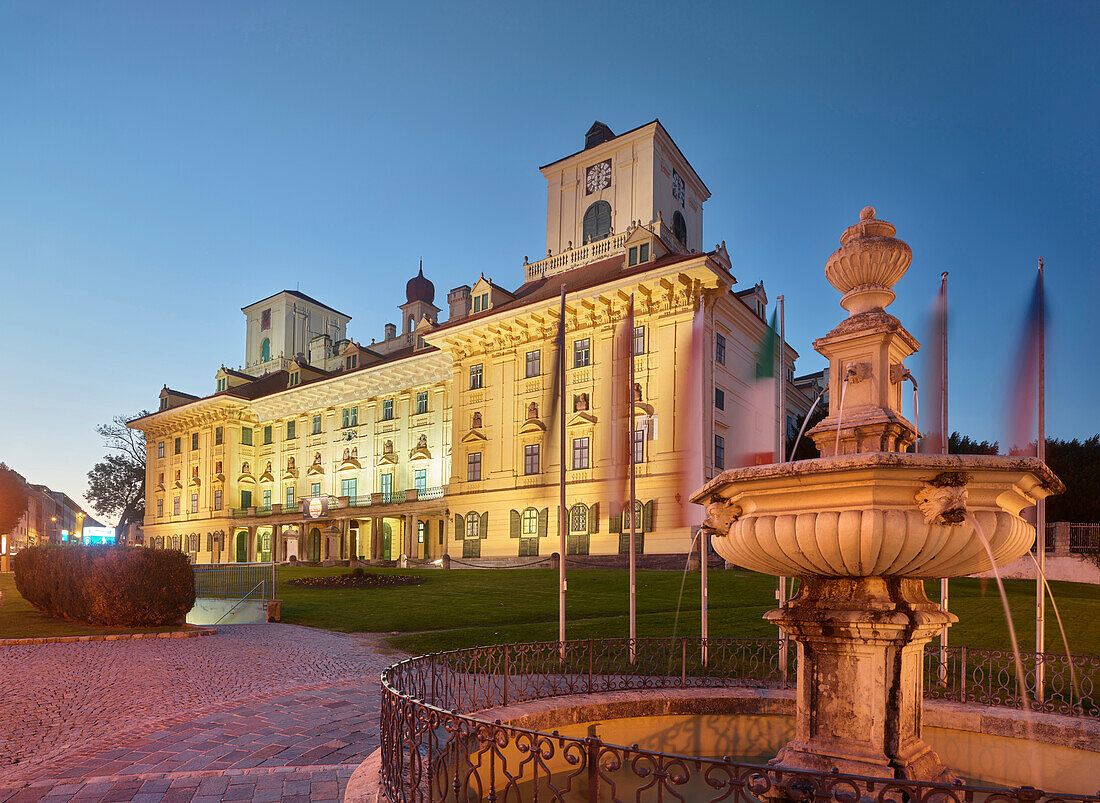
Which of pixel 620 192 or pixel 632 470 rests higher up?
pixel 620 192

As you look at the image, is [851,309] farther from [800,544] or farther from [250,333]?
[250,333]

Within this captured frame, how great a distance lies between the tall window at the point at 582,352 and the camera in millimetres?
35500

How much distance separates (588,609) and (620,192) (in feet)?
97.8

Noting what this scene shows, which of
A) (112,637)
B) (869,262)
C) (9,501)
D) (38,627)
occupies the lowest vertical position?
(9,501)

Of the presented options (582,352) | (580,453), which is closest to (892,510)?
(580,453)

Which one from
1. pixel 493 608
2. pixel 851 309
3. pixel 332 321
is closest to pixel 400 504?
pixel 493 608

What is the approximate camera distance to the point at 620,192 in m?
41.8

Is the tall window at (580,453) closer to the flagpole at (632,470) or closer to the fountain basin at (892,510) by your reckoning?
the flagpole at (632,470)

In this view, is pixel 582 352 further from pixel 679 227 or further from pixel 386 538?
pixel 386 538

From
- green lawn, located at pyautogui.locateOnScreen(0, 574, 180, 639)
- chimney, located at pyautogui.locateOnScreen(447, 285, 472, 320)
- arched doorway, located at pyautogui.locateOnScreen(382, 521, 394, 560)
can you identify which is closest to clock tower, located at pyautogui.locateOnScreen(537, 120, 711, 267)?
chimney, located at pyautogui.locateOnScreen(447, 285, 472, 320)

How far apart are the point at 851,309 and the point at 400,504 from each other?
39.3m

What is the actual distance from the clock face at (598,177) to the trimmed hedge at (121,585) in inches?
1305

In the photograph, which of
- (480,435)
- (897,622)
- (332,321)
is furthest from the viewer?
(332,321)

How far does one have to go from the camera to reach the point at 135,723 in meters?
8.18
